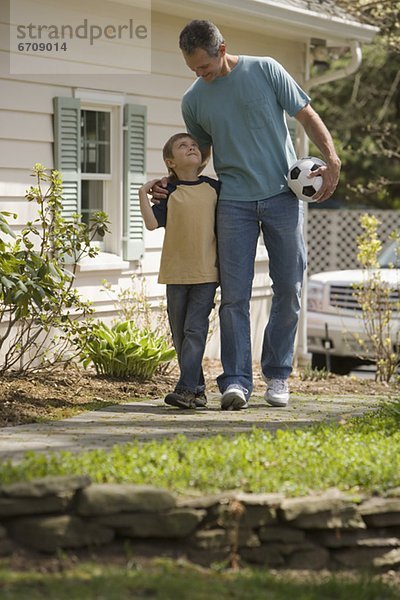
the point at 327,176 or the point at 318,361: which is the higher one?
the point at 327,176

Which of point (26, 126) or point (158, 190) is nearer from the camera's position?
point (158, 190)

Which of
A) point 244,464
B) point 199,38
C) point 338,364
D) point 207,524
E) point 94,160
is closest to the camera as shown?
point 207,524

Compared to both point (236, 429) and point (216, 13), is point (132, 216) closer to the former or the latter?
point (216, 13)

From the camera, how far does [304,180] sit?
7.14 metres

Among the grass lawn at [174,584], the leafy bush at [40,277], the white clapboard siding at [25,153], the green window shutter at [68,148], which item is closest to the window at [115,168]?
the green window shutter at [68,148]

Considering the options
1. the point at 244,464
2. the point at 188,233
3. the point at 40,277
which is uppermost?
the point at 188,233

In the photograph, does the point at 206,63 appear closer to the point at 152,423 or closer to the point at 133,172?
the point at 152,423

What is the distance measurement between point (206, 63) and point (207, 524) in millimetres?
3145

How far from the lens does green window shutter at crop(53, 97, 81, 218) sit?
9.84 metres

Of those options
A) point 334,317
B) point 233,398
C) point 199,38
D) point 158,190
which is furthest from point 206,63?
point 334,317

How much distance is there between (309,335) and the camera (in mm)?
12984

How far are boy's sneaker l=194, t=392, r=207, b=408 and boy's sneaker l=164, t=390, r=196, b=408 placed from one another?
37 millimetres

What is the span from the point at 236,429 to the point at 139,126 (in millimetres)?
4971

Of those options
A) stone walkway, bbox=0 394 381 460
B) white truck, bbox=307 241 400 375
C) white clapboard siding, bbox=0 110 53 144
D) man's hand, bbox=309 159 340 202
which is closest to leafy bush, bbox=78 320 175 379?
stone walkway, bbox=0 394 381 460
